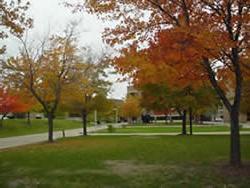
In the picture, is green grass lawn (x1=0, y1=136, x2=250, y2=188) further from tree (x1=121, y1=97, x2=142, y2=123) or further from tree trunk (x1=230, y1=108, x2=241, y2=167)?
tree (x1=121, y1=97, x2=142, y2=123)

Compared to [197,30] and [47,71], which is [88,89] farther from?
[197,30]

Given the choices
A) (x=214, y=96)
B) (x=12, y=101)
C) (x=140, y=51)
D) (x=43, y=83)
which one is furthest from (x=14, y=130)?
(x=140, y=51)

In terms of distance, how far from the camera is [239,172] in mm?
13766

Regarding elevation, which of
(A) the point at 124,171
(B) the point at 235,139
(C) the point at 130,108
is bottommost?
(A) the point at 124,171

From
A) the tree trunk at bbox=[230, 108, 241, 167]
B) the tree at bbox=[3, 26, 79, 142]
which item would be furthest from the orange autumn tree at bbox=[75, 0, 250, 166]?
the tree at bbox=[3, 26, 79, 142]

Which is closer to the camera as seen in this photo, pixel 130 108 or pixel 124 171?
pixel 124 171

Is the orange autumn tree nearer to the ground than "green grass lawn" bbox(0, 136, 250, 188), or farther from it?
farther from it

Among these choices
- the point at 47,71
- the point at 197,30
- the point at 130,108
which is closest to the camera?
the point at 197,30

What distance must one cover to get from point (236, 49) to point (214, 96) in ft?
82.1

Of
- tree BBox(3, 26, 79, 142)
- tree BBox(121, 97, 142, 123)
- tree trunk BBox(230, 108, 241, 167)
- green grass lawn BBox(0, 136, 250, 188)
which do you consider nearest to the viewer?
green grass lawn BBox(0, 136, 250, 188)

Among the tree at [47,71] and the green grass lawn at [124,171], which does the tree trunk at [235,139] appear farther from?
the tree at [47,71]

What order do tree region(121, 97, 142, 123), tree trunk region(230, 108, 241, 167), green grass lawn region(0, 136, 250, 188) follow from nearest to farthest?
green grass lawn region(0, 136, 250, 188)
tree trunk region(230, 108, 241, 167)
tree region(121, 97, 142, 123)

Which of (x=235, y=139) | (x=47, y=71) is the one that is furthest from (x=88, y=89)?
(x=235, y=139)

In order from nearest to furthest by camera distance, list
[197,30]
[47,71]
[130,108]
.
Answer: [197,30]
[47,71]
[130,108]
